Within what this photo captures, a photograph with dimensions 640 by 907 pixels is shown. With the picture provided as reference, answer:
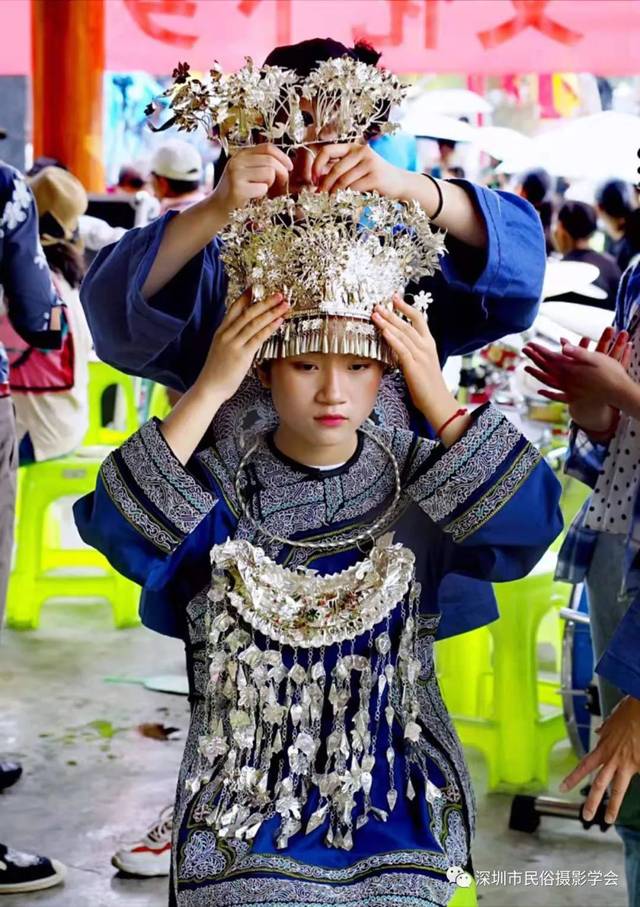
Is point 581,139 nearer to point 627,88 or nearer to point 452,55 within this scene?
point 452,55

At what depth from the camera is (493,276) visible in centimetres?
195

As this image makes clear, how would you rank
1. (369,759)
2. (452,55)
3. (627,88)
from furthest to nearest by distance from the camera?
(627,88), (452,55), (369,759)

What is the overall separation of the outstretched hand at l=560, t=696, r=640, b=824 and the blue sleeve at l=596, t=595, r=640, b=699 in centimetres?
2

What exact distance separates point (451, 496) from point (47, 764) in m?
2.06

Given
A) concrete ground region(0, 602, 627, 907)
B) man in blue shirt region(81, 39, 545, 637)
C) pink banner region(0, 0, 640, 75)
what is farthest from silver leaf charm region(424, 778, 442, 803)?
pink banner region(0, 0, 640, 75)

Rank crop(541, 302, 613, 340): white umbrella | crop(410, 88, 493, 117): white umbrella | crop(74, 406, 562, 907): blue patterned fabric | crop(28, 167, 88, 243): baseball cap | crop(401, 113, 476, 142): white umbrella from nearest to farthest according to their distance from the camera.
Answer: crop(74, 406, 562, 907): blue patterned fabric < crop(541, 302, 613, 340): white umbrella < crop(28, 167, 88, 243): baseball cap < crop(401, 113, 476, 142): white umbrella < crop(410, 88, 493, 117): white umbrella

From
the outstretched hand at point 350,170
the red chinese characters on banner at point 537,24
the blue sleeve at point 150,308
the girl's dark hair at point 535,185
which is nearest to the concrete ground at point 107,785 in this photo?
the blue sleeve at point 150,308

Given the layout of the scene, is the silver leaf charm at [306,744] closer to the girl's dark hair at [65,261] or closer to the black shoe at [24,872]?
the black shoe at [24,872]

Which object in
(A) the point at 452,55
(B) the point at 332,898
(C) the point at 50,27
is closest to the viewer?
(B) the point at 332,898

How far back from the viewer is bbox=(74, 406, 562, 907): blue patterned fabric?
68.2 inches

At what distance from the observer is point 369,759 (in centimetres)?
182

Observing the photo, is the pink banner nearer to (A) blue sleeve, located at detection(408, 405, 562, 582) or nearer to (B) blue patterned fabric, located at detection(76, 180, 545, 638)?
(B) blue patterned fabric, located at detection(76, 180, 545, 638)

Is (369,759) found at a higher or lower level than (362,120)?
lower

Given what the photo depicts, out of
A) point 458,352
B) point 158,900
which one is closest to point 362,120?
point 458,352
